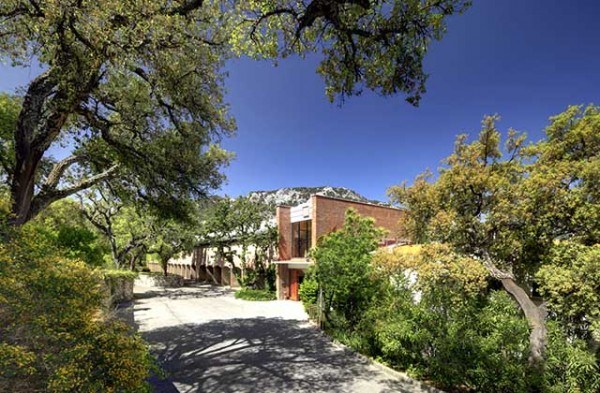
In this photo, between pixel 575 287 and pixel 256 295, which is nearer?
pixel 575 287

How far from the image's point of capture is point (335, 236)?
10.9 meters

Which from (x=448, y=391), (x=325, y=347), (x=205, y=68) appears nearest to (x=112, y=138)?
(x=205, y=68)

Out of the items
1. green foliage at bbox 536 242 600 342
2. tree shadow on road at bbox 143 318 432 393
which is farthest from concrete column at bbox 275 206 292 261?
green foliage at bbox 536 242 600 342

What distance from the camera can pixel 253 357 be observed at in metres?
8.81

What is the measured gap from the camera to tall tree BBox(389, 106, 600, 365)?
19.3 feet

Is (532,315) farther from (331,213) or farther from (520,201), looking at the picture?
(331,213)

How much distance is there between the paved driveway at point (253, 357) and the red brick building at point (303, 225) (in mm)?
5154

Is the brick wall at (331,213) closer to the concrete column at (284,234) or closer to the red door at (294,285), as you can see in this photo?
the concrete column at (284,234)

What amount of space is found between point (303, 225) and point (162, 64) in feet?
53.4

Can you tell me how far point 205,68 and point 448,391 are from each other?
389 inches

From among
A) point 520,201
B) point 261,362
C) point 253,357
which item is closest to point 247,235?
point 253,357

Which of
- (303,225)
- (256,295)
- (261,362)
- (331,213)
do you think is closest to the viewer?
(261,362)

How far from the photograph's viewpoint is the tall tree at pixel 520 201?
5883 mm

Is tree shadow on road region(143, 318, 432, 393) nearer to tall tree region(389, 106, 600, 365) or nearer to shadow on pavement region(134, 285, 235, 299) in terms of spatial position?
tall tree region(389, 106, 600, 365)
